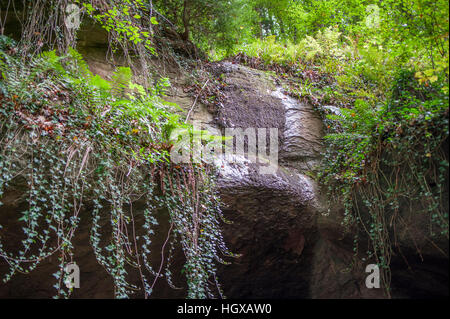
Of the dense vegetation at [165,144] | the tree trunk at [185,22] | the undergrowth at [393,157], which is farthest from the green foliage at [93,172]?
the tree trunk at [185,22]

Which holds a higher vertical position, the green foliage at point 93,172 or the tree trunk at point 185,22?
the tree trunk at point 185,22

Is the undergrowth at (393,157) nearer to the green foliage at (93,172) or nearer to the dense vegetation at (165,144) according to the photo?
the dense vegetation at (165,144)

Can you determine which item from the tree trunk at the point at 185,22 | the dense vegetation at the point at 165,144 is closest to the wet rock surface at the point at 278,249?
the dense vegetation at the point at 165,144

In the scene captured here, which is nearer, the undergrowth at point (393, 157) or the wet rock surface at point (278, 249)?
the undergrowth at point (393, 157)

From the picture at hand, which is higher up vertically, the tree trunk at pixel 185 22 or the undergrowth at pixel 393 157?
the tree trunk at pixel 185 22

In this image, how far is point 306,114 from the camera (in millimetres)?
4457

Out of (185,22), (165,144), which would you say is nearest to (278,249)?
(165,144)

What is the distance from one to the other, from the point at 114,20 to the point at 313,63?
3.35 metres

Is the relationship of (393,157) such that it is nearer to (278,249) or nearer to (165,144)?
(278,249)

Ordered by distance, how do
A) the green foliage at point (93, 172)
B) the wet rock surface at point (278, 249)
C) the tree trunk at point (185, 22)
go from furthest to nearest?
the tree trunk at point (185, 22)
the wet rock surface at point (278, 249)
the green foliage at point (93, 172)

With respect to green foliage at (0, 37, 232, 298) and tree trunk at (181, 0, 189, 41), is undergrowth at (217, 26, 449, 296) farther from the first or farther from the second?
tree trunk at (181, 0, 189, 41)

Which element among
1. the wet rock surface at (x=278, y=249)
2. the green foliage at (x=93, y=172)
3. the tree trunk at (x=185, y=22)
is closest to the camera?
the green foliage at (x=93, y=172)

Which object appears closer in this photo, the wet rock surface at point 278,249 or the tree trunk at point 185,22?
the wet rock surface at point 278,249

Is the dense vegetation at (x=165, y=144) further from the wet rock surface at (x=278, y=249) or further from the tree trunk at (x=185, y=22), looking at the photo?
the tree trunk at (x=185, y=22)
